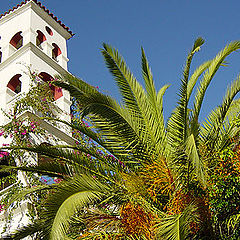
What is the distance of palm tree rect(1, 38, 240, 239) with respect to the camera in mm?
6266

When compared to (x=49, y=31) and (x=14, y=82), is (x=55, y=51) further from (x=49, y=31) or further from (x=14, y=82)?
(x=14, y=82)

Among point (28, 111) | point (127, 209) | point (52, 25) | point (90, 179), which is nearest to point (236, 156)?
point (127, 209)

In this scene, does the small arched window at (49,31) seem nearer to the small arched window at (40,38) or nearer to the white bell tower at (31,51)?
the white bell tower at (31,51)

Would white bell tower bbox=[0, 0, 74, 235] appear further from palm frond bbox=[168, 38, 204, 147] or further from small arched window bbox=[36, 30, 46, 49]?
palm frond bbox=[168, 38, 204, 147]

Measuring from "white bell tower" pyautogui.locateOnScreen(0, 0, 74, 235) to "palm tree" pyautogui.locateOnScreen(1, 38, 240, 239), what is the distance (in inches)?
185

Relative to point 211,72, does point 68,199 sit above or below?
below

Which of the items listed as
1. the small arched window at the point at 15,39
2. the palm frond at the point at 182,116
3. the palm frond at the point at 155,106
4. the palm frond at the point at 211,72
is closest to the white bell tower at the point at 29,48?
the small arched window at the point at 15,39

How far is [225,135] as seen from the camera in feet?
24.2

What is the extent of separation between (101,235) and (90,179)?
907 millimetres

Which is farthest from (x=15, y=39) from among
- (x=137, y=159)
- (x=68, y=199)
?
(x=68, y=199)

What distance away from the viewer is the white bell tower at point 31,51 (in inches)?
504

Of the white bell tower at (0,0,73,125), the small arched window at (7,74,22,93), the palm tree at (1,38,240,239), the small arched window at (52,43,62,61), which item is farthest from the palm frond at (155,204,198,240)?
the small arched window at (52,43,62,61)

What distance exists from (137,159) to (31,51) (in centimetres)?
735

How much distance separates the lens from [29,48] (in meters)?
13.0
